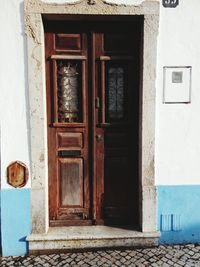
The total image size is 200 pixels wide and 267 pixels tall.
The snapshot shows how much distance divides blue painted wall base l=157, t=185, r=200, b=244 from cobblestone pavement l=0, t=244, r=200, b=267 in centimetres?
13

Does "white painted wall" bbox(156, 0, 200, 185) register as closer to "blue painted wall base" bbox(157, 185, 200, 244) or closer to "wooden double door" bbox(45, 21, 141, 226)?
"blue painted wall base" bbox(157, 185, 200, 244)

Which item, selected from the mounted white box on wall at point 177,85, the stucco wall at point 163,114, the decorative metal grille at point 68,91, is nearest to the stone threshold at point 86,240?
the stucco wall at point 163,114

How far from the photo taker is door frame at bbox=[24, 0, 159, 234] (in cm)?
359

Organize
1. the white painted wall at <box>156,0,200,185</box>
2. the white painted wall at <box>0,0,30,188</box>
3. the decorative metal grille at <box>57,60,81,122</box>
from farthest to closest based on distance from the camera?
the decorative metal grille at <box>57,60,81,122</box> → the white painted wall at <box>156,0,200,185</box> → the white painted wall at <box>0,0,30,188</box>

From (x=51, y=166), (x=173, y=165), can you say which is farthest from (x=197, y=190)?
(x=51, y=166)

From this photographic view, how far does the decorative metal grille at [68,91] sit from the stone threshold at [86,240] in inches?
55.2

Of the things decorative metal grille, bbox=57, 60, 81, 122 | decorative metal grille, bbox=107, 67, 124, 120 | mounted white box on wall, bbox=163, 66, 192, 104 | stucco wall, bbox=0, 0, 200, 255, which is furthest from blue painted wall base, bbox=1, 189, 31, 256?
mounted white box on wall, bbox=163, 66, 192, 104

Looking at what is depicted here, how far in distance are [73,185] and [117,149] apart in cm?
72

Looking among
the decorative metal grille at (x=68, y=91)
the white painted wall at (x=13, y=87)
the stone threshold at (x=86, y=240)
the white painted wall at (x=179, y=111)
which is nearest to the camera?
the white painted wall at (x=13, y=87)

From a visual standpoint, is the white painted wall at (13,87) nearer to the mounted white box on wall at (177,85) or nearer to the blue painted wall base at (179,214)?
the mounted white box on wall at (177,85)

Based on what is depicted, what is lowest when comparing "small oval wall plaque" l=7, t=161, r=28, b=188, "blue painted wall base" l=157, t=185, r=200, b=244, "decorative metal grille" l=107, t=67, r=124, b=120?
"blue painted wall base" l=157, t=185, r=200, b=244

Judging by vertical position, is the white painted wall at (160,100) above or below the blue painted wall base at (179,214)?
above

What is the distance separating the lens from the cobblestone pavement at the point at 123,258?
3.60m

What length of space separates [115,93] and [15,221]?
197cm
